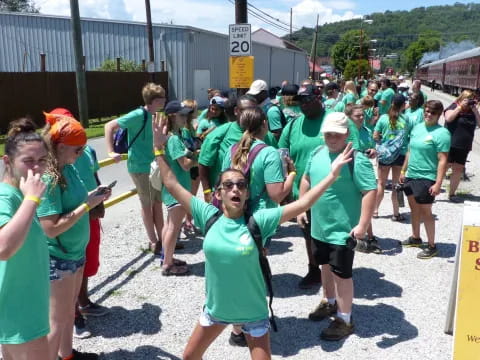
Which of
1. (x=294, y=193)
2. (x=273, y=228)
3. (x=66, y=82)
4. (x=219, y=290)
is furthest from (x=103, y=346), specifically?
(x=66, y=82)

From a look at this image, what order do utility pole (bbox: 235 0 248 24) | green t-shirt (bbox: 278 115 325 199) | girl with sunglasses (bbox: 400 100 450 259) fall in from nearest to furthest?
green t-shirt (bbox: 278 115 325 199), girl with sunglasses (bbox: 400 100 450 259), utility pole (bbox: 235 0 248 24)

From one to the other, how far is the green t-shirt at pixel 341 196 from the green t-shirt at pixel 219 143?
3.11ft

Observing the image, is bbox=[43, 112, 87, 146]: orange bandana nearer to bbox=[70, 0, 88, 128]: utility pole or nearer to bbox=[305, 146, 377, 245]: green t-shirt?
bbox=[305, 146, 377, 245]: green t-shirt

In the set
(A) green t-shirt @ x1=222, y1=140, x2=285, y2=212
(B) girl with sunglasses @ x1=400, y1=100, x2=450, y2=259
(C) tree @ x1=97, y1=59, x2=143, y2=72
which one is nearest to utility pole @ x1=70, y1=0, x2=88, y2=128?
(C) tree @ x1=97, y1=59, x2=143, y2=72

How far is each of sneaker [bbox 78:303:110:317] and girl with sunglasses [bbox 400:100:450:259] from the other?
348 cm

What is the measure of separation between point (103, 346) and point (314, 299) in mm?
1932

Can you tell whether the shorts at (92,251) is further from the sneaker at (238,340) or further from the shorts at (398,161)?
the shorts at (398,161)

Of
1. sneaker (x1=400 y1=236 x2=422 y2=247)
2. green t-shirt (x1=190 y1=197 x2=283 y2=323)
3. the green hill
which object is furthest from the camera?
the green hill

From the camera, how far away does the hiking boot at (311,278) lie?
4648 millimetres

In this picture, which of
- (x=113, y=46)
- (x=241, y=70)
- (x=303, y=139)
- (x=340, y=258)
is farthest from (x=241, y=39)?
(x=113, y=46)

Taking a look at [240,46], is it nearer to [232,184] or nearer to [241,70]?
[241,70]

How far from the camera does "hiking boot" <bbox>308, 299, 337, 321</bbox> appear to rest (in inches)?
157

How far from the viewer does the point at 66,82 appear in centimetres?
1858

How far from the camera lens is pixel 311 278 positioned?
468 cm
